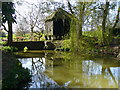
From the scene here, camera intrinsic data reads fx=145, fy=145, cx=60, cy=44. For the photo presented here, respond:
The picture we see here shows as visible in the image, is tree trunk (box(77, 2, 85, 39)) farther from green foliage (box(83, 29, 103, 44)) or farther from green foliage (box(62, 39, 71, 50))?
green foliage (box(62, 39, 71, 50))

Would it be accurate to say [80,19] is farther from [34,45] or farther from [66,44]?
[34,45]

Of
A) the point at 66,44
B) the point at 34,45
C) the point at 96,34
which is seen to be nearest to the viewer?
the point at 96,34

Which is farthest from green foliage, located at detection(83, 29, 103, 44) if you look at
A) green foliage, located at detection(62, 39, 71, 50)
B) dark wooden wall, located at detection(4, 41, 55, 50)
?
dark wooden wall, located at detection(4, 41, 55, 50)

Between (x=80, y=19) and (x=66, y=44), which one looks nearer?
(x=80, y=19)

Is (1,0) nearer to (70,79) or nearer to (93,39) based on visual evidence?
(70,79)

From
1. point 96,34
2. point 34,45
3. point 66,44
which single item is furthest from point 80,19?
point 34,45

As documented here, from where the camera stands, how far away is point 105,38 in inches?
384

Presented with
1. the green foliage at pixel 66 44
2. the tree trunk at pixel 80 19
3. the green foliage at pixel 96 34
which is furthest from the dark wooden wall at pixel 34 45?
the green foliage at pixel 96 34

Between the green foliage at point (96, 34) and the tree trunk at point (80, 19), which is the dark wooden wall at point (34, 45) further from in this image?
the green foliage at point (96, 34)

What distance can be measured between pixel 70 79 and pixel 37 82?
97cm

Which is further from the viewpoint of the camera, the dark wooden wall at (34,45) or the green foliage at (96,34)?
the dark wooden wall at (34,45)

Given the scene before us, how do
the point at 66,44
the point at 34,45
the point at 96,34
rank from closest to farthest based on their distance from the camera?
the point at 96,34, the point at 66,44, the point at 34,45

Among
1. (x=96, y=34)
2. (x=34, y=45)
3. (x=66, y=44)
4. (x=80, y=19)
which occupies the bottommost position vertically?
(x=34, y=45)

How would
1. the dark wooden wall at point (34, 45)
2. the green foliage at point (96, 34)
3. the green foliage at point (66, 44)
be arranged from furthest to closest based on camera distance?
1. the dark wooden wall at point (34, 45)
2. the green foliage at point (66, 44)
3. the green foliage at point (96, 34)
